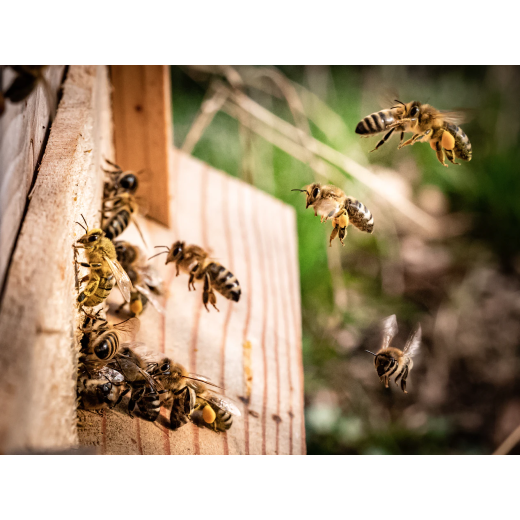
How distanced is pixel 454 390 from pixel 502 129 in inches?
108

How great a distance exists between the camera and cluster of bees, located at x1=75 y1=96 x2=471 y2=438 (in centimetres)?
136

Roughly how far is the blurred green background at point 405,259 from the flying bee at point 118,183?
7.15ft

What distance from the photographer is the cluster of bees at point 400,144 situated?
156 cm

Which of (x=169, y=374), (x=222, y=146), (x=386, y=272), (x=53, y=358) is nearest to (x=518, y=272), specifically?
(x=386, y=272)

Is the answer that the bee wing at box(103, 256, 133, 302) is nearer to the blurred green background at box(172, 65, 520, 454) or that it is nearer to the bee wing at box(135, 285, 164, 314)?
the bee wing at box(135, 285, 164, 314)

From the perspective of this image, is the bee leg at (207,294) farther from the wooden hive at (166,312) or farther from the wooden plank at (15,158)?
the wooden plank at (15,158)

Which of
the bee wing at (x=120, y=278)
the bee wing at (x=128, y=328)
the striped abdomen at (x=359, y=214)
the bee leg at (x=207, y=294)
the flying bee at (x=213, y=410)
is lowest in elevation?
the flying bee at (x=213, y=410)

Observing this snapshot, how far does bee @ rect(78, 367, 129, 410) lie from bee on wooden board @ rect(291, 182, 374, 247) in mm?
737

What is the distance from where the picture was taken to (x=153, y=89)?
2174 millimetres

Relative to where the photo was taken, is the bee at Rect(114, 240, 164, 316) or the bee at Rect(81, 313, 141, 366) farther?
the bee at Rect(114, 240, 164, 316)

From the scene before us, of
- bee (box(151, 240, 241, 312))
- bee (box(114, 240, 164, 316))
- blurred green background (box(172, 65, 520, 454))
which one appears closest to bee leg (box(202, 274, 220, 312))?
bee (box(151, 240, 241, 312))

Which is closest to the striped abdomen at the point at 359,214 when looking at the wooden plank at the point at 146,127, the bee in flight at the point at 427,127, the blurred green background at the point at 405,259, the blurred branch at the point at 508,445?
the bee in flight at the point at 427,127

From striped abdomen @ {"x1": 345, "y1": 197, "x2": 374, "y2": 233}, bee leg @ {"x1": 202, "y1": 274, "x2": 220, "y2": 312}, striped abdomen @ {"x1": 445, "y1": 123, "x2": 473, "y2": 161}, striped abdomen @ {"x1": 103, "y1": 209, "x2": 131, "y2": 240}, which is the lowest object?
bee leg @ {"x1": 202, "y1": 274, "x2": 220, "y2": 312}

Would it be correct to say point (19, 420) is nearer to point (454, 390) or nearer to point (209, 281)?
point (209, 281)
